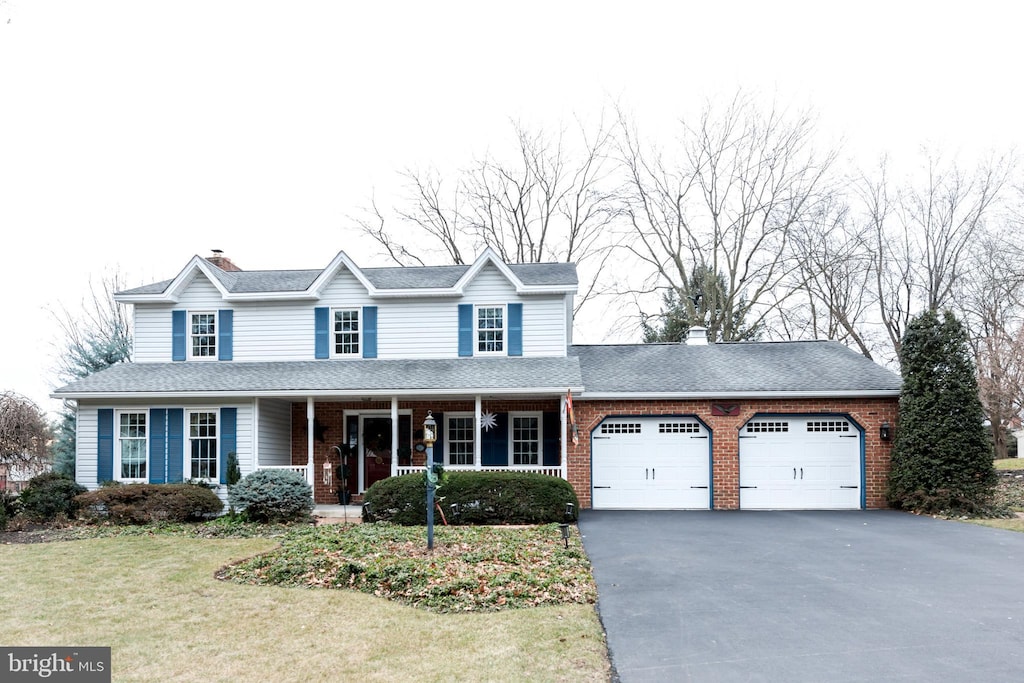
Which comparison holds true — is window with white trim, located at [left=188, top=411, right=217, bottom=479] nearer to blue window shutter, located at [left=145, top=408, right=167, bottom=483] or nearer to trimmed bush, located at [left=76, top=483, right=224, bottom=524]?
blue window shutter, located at [left=145, top=408, right=167, bottom=483]

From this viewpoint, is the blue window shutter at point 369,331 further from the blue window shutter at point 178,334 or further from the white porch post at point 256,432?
the blue window shutter at point 178,334

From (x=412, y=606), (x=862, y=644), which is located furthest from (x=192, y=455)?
(x=862, y=644)

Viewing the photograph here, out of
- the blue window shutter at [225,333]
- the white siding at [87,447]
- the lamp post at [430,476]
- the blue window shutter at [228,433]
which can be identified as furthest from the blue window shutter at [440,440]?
the white siding at [87,447]

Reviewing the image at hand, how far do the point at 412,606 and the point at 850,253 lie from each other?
84.8ft

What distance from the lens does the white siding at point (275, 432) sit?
57.5ft

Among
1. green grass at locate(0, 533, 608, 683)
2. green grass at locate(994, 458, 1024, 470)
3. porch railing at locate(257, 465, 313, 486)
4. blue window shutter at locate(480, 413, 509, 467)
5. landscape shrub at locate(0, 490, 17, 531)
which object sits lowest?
green grass at locate(994, 458, 1024, 470)

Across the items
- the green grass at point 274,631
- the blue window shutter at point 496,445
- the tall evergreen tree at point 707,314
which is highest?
the tall evergreen tree at point 707,314

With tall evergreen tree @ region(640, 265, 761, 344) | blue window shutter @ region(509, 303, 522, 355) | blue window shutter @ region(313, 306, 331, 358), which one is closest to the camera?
blue window shutter @ region(509, 303, 522, 355)

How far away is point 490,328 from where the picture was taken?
61.7 ft

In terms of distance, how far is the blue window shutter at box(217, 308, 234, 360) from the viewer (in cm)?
1908

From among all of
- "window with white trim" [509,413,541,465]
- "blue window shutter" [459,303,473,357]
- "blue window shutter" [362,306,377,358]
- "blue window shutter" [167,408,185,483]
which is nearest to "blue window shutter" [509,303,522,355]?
"blue window shutter" [459,303,473,357]

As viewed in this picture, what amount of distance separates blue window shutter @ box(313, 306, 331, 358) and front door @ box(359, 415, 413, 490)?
1916 millimetres

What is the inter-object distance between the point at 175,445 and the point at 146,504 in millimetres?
2201

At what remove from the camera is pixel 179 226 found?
27953 mm
